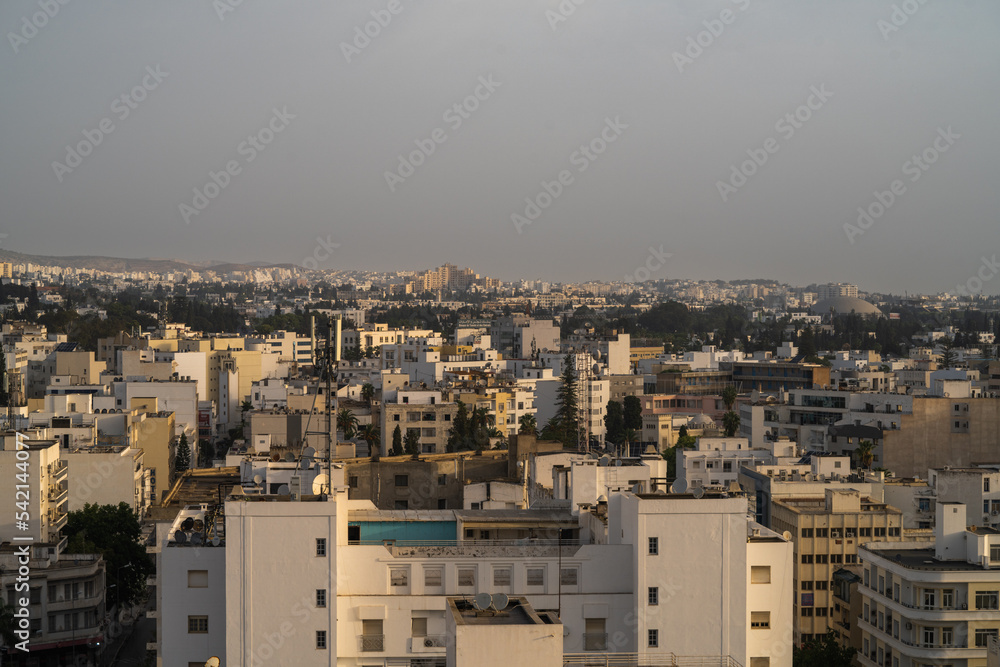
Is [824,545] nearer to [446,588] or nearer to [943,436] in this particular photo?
[446,588]

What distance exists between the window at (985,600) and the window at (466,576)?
653 centimetres

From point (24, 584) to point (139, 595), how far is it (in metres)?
3.36

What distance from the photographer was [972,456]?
114 feet

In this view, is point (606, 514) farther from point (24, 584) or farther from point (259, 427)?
point (259, 427)

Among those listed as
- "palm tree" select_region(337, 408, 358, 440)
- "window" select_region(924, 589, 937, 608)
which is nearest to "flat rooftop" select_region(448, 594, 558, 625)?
"window" select_region(924, 589, 937, 608)

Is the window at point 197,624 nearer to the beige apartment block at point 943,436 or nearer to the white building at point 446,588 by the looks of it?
the white building at point 446,588

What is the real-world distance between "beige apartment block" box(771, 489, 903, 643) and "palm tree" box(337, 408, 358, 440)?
22014mm

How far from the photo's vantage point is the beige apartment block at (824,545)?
21.0 meters

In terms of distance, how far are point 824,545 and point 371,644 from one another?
Result: 35.0 feet

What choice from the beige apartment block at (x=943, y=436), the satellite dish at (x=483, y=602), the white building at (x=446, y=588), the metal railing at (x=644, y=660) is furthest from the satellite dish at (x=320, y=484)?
the beige apartment block at (x=943, y=436)

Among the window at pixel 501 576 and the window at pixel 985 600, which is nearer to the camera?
the window at pixel 501 576

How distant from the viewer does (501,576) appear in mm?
Result: 13766

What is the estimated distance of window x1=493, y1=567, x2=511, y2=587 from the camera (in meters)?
13.7

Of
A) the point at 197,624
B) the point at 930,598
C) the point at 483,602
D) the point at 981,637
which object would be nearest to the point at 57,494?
the point at 197,624
